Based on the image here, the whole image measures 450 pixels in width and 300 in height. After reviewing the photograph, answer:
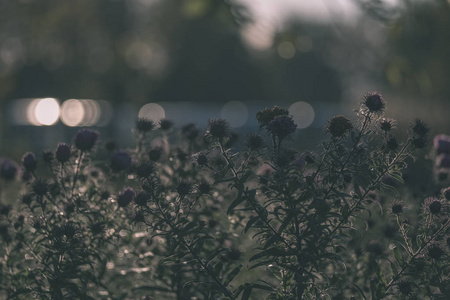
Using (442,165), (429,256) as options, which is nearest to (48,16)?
(442,165)

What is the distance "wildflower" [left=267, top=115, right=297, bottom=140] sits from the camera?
3506 millimetres

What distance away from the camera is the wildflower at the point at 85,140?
4410 millimetres

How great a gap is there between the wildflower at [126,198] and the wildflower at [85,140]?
44 centimetres

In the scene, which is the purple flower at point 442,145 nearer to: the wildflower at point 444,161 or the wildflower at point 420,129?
the wildflower at point 444,161

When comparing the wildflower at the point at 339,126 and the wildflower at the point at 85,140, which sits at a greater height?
the wildflower at the point at 339,126

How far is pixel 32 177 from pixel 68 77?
13.3m

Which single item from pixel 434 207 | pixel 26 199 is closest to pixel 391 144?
pixel 434 207

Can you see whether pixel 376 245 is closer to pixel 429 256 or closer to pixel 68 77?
pixel 429 256

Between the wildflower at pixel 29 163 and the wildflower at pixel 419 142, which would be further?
the wildflower at pixel 29 163

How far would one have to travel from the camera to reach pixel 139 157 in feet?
17.5

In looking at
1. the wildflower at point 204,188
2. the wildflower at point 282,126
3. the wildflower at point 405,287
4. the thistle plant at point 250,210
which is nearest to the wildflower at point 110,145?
the thistle plant at point 250,210

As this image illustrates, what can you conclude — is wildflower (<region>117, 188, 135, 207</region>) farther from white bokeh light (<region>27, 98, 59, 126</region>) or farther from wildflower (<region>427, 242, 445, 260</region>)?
white bokeh light (<region>27, 98, 59, 126</region>)

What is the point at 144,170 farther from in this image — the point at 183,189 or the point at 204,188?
the point at 204,188

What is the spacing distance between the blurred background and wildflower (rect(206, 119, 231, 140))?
1203mm
